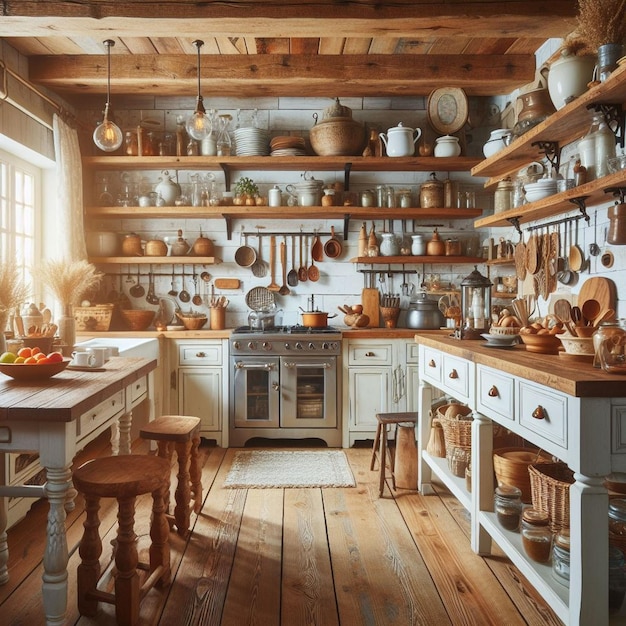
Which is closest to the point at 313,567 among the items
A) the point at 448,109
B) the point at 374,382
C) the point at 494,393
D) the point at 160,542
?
the point at 160,542

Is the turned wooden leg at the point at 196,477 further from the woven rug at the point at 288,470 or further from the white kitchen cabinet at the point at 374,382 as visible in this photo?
the white kitchen cabinet at the point at 374,382

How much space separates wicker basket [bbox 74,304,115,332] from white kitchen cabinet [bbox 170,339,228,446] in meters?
0.59

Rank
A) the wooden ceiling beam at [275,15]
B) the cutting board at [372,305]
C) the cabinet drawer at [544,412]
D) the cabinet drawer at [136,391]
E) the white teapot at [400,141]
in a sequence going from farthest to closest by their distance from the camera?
the cutting board at [372,305] < the white teapot at [400,141] < the wooden ceiling beam at [275,15] < the cabinet drawer at [136,391] < the cabinet drawer at [544,412]

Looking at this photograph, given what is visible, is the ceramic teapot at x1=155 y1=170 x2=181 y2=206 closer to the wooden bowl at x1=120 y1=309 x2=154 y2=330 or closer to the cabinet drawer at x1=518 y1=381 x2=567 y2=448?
the wooden bowl at x1=120 y1=309 x2=154 y2=330

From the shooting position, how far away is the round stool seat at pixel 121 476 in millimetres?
1833

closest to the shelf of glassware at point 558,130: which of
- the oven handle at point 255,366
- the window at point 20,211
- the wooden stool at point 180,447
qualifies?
the oven handle at point 255,366

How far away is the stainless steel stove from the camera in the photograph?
4.22 m

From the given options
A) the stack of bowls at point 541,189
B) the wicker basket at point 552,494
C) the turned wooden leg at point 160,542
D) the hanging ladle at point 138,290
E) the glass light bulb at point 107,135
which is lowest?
the turned wooden leg at point 160,542

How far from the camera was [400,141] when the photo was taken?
446 centimetres

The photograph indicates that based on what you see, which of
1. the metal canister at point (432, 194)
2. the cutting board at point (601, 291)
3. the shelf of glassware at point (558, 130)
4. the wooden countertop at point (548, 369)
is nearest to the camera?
the wooden countertop at point (548, 369)

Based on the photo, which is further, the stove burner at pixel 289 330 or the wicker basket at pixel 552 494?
the stove burner at pixel 289 330

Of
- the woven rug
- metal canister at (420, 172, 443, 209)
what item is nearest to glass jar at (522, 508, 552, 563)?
the woven rug

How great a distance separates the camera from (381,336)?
14.1ft

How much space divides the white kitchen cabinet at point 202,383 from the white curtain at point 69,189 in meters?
1.05
